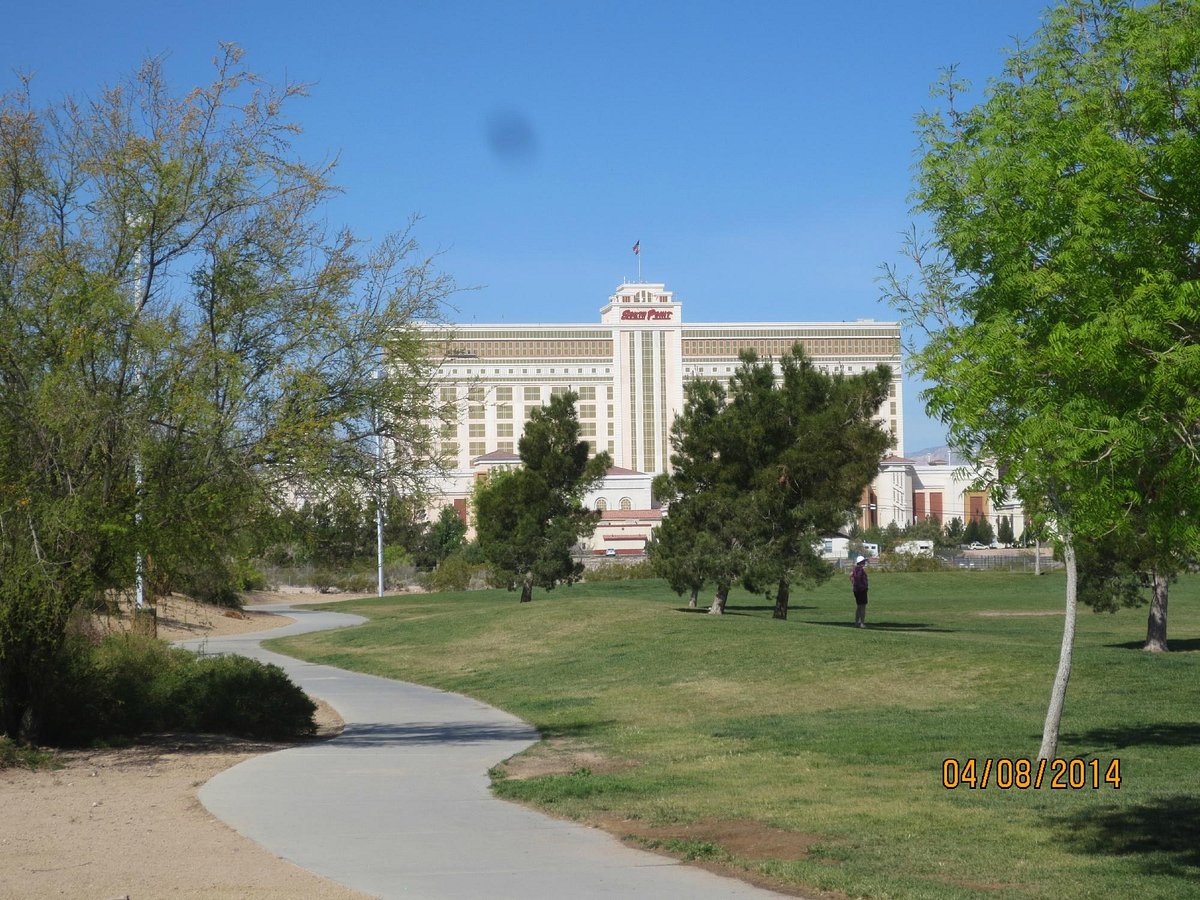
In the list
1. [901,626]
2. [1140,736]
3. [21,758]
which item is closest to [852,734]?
[1140,736]

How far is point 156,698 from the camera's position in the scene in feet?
52.7

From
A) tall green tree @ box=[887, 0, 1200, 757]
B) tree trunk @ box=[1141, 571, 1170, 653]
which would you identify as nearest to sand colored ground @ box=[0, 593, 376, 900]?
tall green tree @ box=[887, 0, 1200, 757]

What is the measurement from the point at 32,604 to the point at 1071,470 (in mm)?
10081

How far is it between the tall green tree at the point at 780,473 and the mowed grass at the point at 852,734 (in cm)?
362

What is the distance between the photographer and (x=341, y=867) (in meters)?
8.34

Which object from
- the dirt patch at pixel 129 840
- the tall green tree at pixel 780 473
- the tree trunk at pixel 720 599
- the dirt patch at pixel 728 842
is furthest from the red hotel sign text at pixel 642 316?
the dirt patch at pixel 728 842

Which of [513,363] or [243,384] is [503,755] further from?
[513,363]

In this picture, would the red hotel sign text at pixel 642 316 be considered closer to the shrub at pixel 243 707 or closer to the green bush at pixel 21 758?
the shrub at pixel 243 707

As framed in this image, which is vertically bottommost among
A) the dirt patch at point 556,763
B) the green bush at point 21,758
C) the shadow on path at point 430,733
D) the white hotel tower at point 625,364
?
the shadow on path at point 430,733

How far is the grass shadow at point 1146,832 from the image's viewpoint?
8.17 m

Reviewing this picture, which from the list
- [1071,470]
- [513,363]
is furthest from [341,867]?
[513,363]
